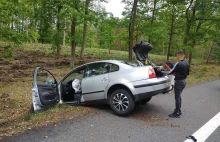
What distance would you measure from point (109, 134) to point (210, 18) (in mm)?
14463

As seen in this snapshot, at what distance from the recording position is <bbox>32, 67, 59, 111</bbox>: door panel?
184 inches

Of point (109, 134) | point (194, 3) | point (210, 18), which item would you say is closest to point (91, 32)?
point (194, 3)

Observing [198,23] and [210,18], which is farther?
[198,23]

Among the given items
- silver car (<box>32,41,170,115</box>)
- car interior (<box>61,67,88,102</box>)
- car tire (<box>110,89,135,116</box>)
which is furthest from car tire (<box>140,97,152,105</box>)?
car interior (<box>61,67,88,102</box>)

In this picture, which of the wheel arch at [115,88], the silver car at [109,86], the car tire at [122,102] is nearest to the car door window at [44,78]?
the silver car at [109,86]

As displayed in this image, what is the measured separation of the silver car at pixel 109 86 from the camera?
14.9ft

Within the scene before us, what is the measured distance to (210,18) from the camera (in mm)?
14141

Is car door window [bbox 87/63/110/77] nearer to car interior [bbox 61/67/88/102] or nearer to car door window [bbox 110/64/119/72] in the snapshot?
car door window [bbox 110/64/119/72]

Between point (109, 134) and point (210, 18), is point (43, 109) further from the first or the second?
point (210, 18)

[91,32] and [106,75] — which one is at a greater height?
[91,32]

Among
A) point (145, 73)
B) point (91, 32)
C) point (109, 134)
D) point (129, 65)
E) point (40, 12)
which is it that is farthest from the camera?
point (91, 32)

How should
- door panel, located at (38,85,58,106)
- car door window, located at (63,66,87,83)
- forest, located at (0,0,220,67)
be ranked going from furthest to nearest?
forest, located at (0,0,220,67) → car door window, located at (63,66,87,83) → door panel, located at (38,85,58,106)

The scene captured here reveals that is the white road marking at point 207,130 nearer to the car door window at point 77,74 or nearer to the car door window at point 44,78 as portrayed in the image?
the car door window at point 77,74

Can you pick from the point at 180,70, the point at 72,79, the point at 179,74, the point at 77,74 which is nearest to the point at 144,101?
the point at 179,74
